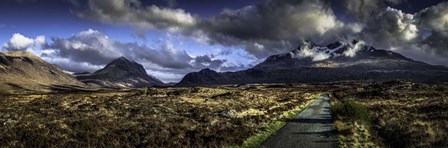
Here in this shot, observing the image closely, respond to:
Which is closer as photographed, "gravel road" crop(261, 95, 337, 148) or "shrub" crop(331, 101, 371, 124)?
"gravel road" crop(261, 95, 337, 148)

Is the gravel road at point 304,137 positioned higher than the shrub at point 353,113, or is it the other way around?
the shrub at point 353,113

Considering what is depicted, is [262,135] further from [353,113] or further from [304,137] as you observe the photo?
[353,113]

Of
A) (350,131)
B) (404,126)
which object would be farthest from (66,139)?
(404,126)

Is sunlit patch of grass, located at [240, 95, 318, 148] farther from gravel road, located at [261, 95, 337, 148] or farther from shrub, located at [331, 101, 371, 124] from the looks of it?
shrub, located at [331, 101, 371, 124]

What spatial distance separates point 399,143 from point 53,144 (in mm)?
20077

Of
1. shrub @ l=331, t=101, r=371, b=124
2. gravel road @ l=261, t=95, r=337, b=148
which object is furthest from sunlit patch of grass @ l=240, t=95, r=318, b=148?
shrub @ l=331, t=101, r=371, b=124

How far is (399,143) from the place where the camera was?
20562 mm

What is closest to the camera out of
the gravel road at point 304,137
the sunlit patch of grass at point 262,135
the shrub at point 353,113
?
the gravel road at point 304,137

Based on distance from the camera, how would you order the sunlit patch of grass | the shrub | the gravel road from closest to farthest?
1. the gravel road
2. the sunlit patch of grass
3. the shrub

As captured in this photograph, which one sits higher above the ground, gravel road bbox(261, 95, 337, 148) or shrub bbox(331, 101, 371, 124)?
shrub bbox(331, 101, 371, 124)

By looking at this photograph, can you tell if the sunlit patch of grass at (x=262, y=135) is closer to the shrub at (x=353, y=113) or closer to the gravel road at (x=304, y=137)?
the gravel road at (x=304, y=137)

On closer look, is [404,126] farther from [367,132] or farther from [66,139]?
[66,139]

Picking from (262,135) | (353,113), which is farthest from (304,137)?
(353,113)

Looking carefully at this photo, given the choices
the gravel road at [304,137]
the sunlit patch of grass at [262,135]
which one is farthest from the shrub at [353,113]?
the sunlit patch of grass at [262,135]
